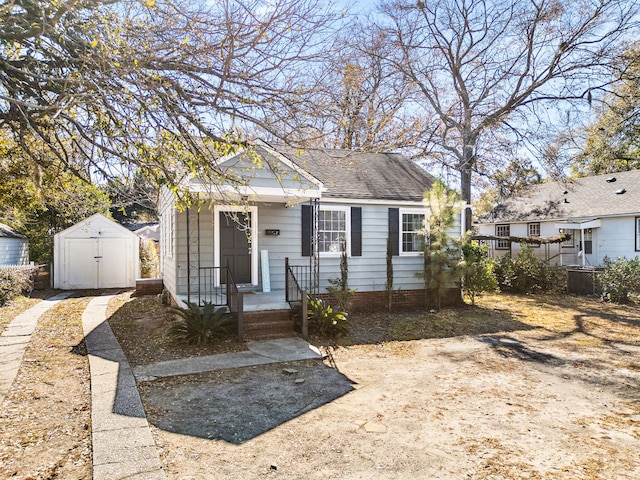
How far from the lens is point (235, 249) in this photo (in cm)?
984

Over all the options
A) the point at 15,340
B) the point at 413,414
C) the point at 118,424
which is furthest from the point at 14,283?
the point at 413,414

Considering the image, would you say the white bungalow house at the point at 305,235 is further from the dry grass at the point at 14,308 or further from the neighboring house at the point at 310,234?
the dry grass at the point at 14,308

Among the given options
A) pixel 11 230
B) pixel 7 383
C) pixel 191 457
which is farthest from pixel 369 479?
pixel 11 230

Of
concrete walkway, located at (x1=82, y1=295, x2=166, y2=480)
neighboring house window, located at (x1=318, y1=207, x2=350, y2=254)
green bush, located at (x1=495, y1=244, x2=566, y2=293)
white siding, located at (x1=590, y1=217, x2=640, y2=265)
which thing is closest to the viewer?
concrete walkway, located at (x1=82, y1=295, x2=166, y2=480)

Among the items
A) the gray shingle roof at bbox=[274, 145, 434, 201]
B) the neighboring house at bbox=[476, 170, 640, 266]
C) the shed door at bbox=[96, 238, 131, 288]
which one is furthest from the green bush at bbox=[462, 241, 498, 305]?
the shed door at bbox=[96, 238, 131, 288]

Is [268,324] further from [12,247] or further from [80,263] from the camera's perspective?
[12,247]

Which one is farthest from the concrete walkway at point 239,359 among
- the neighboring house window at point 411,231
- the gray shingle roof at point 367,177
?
the neighboring house window at point 411,231

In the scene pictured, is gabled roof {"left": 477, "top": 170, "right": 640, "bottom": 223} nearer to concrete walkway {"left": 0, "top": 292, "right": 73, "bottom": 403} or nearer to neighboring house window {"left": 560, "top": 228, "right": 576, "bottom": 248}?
neighboring house window {"left": 560, "top": 228, "right": 576, "bottom": 248}

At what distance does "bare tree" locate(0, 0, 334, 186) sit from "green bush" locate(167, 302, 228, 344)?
357cm

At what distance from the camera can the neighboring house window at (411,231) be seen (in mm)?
11219

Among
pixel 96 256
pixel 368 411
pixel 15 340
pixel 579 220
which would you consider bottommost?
pixel 368 411

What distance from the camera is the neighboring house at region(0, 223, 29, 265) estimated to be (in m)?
15.3

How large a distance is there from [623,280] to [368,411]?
11.8m

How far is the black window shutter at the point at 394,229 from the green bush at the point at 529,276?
617 centimetres
